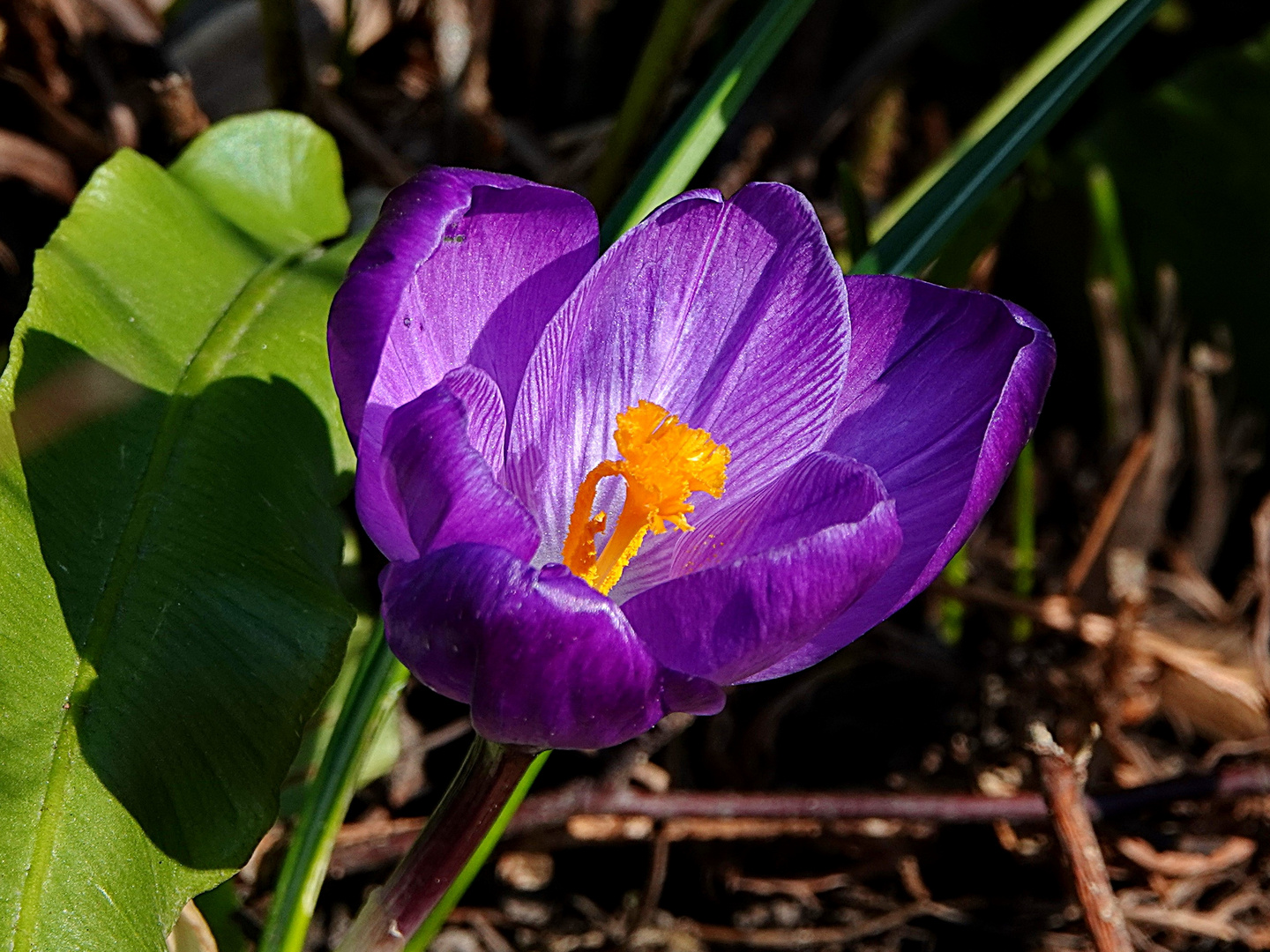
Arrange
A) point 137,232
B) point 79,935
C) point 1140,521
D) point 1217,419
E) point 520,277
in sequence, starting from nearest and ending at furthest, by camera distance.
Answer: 1. point 79,935
2. point 520,277
3. point 137,232
4. point 1140,521
5. point 1217,419

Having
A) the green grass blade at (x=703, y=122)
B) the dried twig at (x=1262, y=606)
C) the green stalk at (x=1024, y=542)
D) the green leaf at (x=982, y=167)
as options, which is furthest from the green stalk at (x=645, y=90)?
the dried twig at (x=1262, y=606)

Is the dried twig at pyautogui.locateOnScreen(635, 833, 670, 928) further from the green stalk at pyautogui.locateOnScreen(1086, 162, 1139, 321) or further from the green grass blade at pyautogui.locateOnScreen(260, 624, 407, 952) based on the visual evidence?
the green stalk at pyautogui.locateOnScreen(1086, 162, 1139, 321)

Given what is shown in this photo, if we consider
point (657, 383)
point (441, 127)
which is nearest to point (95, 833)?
point (657, 383)

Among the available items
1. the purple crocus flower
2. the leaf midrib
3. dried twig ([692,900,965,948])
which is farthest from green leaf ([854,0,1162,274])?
dried twig ([692,900,965,948])

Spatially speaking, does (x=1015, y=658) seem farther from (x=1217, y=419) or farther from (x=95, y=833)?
(x=95, y=833)

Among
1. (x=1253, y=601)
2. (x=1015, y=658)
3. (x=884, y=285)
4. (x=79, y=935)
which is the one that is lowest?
(x=1253, y=601)

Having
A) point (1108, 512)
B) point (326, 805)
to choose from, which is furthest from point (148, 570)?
point (1108, 512)
